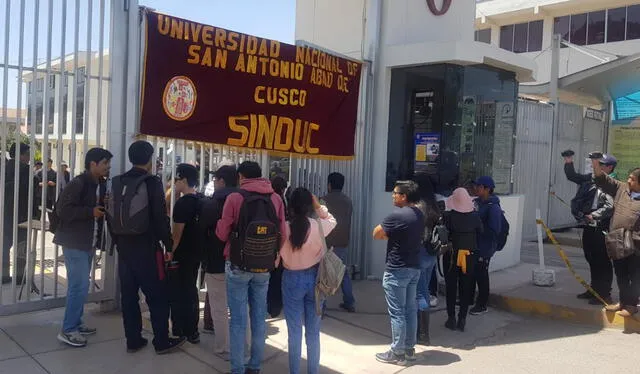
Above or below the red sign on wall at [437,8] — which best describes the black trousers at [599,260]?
below

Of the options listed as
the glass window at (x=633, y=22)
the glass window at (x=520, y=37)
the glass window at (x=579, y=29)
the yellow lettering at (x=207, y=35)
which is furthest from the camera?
the glass window at (x=520, y=37)

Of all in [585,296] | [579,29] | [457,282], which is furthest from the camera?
[579,29]

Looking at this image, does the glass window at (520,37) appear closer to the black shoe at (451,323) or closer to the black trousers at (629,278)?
the black trousers at (629,278)

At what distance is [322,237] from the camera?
4383mm

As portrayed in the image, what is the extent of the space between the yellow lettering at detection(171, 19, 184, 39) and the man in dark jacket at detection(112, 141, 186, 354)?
1.50 metres

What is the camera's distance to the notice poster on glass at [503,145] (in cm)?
867

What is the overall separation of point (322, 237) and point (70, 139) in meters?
2.89

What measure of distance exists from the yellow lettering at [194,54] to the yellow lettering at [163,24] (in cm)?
29

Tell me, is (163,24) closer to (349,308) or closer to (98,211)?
(98,211)

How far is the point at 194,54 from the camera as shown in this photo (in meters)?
5.88

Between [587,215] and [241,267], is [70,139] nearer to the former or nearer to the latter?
[241,267]

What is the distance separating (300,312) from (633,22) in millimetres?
23480

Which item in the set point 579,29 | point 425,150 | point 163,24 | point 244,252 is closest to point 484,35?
point 579,29

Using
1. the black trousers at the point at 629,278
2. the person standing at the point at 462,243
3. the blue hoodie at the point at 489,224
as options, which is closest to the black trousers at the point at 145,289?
the person standing at the point at 462,243
